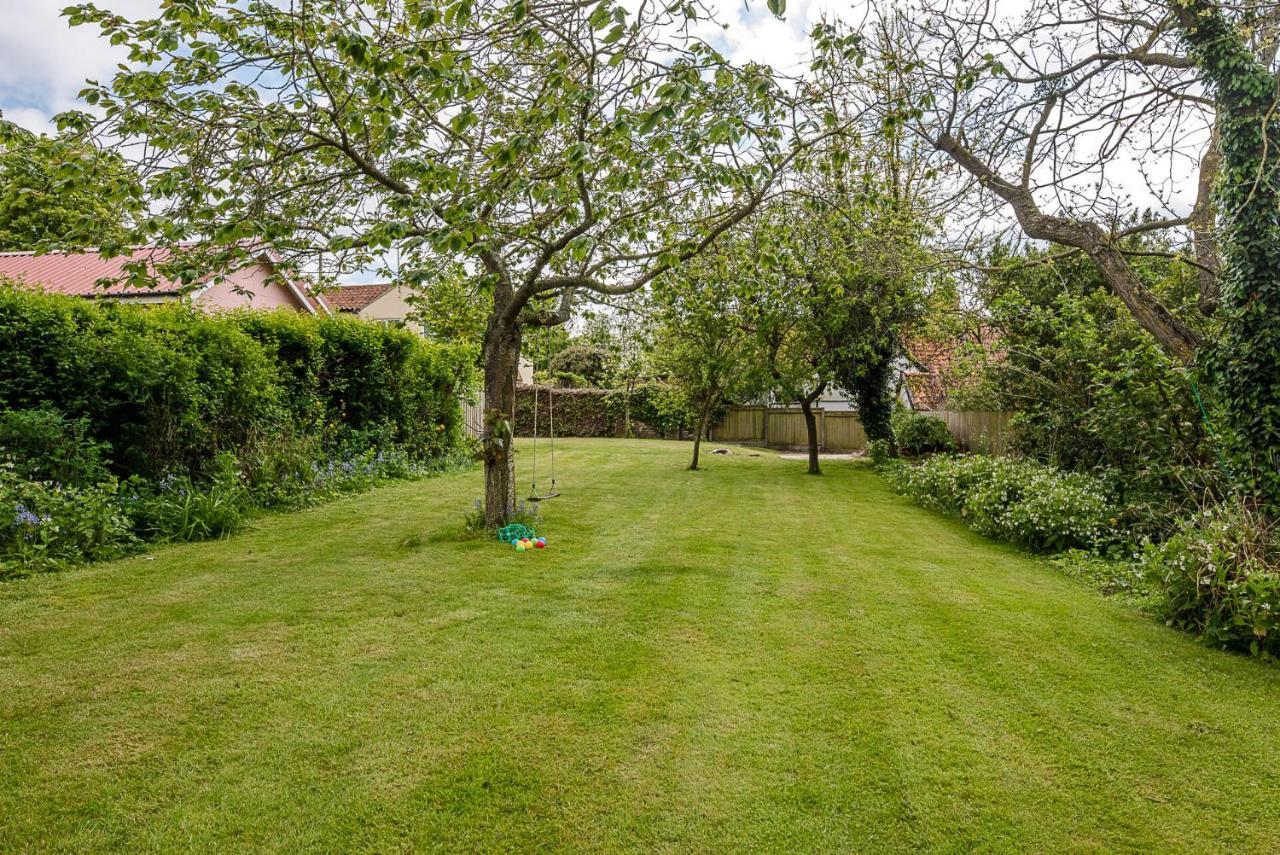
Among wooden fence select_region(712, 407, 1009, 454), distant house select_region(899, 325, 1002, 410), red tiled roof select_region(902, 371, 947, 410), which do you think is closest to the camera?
distant house select_region(899, 325, 1002, 410)

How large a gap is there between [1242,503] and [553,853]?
564cm

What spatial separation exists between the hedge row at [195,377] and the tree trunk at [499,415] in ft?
10.3

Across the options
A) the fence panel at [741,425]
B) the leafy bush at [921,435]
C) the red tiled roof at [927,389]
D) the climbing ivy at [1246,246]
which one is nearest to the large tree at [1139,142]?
the climbing ivy at [1246,246]

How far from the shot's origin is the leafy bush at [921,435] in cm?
1503

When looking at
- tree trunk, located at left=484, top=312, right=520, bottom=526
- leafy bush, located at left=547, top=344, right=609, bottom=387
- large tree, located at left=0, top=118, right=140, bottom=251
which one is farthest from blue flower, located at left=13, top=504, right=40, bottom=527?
leafy bush, located at left=547, top=344, right=609, bottom=387

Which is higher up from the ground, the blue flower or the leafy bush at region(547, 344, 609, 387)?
the leafy bush at region(547, 344, 609, 387)

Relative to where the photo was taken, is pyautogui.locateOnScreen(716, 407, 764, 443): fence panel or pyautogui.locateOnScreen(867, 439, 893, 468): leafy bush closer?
pyautogui.locateOnScreen(867, 439, 893, 468): leafy bush

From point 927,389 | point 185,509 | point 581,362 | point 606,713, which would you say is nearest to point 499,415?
point 185,509

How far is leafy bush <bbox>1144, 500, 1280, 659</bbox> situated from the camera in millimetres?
4098

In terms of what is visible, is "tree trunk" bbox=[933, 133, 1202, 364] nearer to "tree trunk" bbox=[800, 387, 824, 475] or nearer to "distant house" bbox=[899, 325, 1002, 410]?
"distant house" bbox=[899, 325, 1002, 410]

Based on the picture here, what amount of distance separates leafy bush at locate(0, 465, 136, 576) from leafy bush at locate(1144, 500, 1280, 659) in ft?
27.2

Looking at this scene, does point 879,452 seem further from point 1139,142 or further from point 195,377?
point 195,377

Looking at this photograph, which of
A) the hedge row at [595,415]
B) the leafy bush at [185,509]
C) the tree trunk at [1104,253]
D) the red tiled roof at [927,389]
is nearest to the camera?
the tree trunk at [1104,253]

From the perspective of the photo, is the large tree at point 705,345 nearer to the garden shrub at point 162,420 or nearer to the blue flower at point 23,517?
the garden shrub at point 162,420
